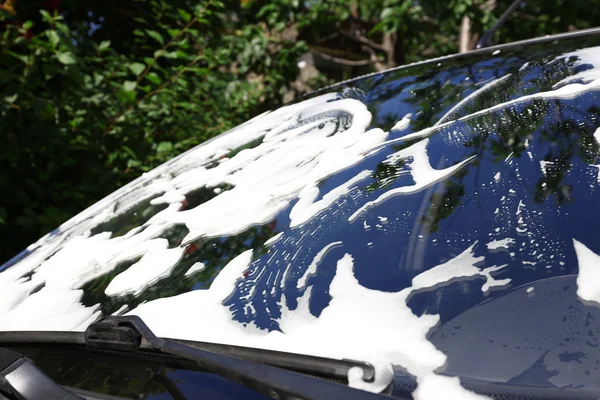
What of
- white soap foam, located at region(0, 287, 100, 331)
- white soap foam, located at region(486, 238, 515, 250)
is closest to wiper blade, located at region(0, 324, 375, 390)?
white soap foam, located at region(0, 287, 100, 331)

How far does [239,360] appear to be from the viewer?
842 millimetres

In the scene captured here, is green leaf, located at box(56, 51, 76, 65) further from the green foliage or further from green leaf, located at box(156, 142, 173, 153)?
green leaf, located at box(156, 142, 173, 153)

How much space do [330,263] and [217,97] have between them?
11.9 ft

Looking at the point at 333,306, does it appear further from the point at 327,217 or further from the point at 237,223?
the point at 237,223

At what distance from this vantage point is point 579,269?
3.17 feet

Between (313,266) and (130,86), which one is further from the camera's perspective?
(130,86)

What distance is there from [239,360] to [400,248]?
1.17 feet

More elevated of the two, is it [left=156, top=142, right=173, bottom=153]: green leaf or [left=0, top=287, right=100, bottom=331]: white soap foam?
[left=0, top=287, right=100, bottom=331]: white soap foam

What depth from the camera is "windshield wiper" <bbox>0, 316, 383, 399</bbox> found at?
0.77 m

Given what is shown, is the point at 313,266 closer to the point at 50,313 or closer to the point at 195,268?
the point at 195,268

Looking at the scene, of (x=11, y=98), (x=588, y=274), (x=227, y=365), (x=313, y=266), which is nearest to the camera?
(x=227, y=365)

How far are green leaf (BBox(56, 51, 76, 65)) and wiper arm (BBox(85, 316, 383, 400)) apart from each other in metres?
2.14

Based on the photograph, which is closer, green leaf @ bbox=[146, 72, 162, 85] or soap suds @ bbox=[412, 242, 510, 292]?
soap suds @ bbox=[412, 242, 510, 292]

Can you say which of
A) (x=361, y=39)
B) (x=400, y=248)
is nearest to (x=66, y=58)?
(x=400, y=248)
